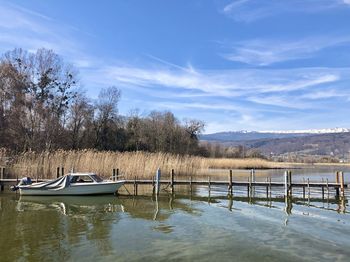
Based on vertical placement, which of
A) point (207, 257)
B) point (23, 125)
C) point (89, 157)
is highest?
point (23, 125)

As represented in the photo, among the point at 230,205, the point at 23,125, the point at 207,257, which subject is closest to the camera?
the point at 207,257

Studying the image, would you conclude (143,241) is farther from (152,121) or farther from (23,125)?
(152,121)

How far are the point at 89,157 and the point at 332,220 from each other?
18.9 m

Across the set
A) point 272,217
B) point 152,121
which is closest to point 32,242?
point 272,217

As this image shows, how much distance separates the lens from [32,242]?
522 inches

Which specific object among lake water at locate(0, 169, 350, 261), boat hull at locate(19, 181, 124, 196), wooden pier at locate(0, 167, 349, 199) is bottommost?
lake water at locate(0, 169, 350, 261)

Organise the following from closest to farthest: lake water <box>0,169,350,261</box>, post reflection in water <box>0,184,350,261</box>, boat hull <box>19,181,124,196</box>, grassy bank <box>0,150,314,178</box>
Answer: lake water <box>0,169,350,261</box>
post reflection in water <box>0,184,350,261</box>
boat hull <box>19,181,124,196</box>
grassy bank <box>0,150,314,178</box>

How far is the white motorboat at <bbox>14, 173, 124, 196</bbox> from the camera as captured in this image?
85.6 ft

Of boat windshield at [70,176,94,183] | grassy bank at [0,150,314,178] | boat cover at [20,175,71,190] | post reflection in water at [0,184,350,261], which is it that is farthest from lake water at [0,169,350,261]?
grassy bank at [0,150,314,178]

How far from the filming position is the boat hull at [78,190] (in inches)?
1027

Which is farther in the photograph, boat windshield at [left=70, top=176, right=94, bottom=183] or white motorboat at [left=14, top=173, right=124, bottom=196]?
boat windshield at [left=70, top=176, right=94, bottom=183]

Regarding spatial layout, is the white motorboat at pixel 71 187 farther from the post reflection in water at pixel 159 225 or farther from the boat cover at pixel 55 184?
the post reflection in water at pixel 159 225

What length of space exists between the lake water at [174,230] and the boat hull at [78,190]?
5.10 feet

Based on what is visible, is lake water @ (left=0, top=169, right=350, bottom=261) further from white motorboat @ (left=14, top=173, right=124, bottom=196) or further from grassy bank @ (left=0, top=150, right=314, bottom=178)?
grassy bank @ (left=0, top=150, right=314, bottom=178)
